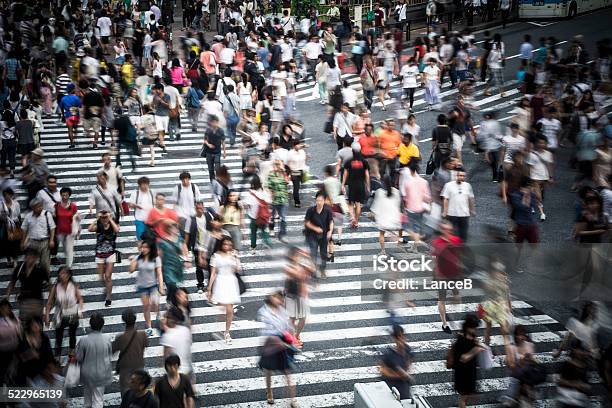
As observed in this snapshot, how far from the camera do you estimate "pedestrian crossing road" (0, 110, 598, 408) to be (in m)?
A: 10.9

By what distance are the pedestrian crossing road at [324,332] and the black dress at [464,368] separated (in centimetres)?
83

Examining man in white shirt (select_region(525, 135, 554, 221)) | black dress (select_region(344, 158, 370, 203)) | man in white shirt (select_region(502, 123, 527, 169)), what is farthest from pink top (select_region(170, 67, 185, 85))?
man in white shirt (select_region(525, 135, 554, 221))

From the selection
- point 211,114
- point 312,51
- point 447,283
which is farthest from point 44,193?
point 312,51

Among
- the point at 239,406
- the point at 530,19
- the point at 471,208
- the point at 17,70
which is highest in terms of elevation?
the point at 530,19

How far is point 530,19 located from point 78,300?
30646 mm

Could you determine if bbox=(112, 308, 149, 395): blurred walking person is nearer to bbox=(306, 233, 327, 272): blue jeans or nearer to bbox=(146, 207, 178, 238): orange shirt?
bbox=(146, 207, 178, 238): orange shirt

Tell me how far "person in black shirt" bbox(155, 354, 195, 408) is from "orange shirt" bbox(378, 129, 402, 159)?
8940 mm

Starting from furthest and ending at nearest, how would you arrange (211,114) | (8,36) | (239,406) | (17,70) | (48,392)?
(8,36), (17,70), (211,114), (239,406), (48,392)

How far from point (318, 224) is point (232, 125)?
8.19 metres

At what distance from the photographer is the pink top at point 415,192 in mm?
14555

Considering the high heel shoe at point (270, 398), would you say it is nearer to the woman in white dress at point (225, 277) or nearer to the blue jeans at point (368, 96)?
the woman in white dress at point (225, 277)

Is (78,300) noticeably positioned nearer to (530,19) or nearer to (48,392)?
(48,392)

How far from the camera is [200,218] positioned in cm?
1362

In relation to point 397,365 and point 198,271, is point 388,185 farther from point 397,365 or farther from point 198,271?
point 397,365
